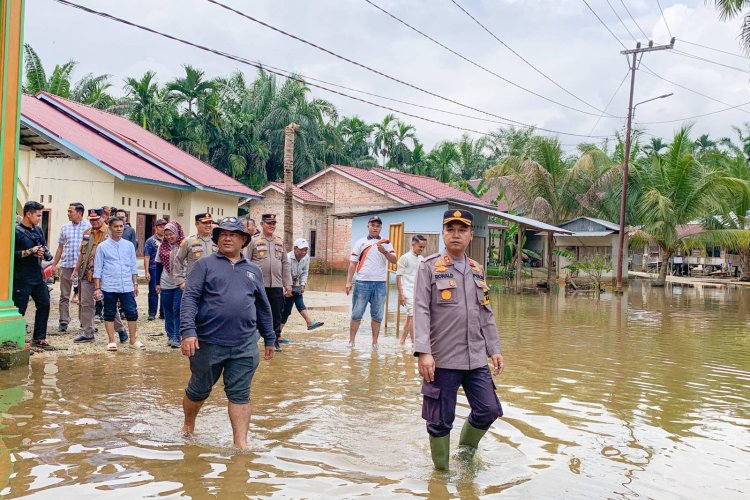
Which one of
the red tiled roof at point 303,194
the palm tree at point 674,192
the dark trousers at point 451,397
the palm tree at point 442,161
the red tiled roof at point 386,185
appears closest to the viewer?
the dark trousers at point 451,397

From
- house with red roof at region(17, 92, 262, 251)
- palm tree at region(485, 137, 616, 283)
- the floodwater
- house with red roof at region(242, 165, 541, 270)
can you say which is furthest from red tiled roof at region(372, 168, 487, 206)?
the floodwater

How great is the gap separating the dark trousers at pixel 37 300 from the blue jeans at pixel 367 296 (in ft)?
13.5

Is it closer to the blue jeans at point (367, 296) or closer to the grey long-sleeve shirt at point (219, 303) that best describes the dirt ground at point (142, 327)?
the blue jeans at point (367, 296)

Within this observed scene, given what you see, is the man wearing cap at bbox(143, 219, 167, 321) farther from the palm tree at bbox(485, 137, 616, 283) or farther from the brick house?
the palm tree at bbox(485, 137, 616, 283)

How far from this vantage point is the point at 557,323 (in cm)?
1571

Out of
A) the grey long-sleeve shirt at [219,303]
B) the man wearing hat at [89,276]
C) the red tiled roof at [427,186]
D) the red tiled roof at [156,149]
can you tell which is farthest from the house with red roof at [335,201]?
the grey long-sleeve shirt at [219,303]

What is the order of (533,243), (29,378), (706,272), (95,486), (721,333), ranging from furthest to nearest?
(706,272) → (533,243) → (721,333) → (29,378) → (95,486)

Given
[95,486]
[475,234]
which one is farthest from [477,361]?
[475,234]

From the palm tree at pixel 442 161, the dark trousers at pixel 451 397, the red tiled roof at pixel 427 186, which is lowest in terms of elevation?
the dark trousers at pixel 451 397

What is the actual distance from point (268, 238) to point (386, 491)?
18.1 feet

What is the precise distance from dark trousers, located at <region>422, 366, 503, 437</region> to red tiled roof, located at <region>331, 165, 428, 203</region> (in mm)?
27660

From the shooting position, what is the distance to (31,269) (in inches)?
341

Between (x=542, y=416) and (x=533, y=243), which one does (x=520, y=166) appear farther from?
(x=542, y=416)

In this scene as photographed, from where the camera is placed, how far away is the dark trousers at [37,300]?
859cm
